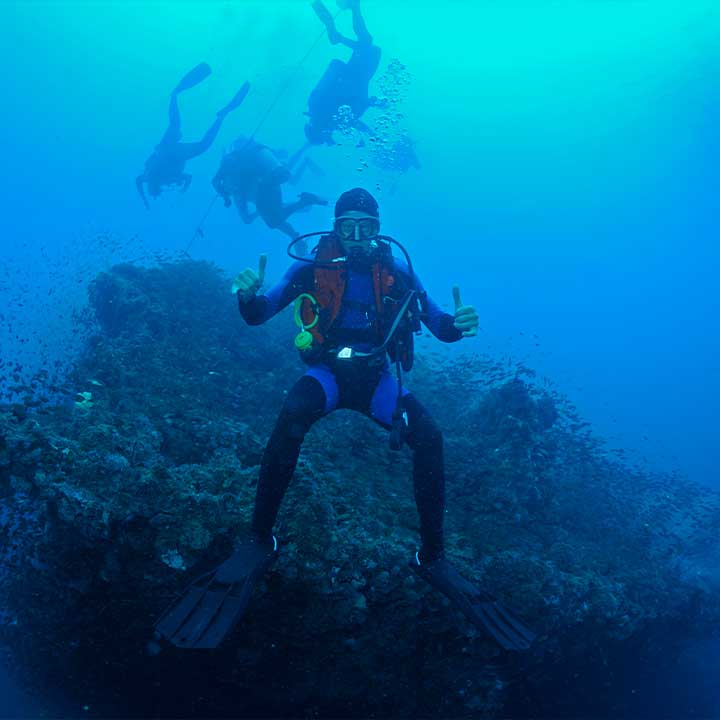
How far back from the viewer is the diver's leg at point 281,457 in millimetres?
3299

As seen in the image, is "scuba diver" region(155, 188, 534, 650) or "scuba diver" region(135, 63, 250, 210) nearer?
"scuba diver" region(155, 188, 534, 650)

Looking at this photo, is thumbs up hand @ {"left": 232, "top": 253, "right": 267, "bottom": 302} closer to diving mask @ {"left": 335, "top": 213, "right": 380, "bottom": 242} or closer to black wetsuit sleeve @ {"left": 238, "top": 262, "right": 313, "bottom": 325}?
black wetsuit sleeve @ {"left": 238, "top": 262, "right": 313, "bottom": 325}

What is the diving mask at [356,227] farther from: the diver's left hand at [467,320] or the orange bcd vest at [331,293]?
the diver's left hand at [467,320]

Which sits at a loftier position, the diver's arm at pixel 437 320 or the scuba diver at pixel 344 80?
the scuba diver at pixel 344 80

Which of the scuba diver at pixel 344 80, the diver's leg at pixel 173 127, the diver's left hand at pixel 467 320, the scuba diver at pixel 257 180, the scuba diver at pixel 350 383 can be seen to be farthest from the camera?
the scuba diver at pixel 344 80

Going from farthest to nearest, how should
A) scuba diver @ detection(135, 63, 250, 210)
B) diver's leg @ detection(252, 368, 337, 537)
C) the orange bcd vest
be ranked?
scuba diver @ detection(135, 63, 250, 210)
the orange bcd vest
diver's leg @ detection(252, 368, 337, 537)

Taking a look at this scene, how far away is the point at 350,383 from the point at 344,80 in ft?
53.3

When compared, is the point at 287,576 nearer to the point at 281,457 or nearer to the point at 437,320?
the point at 281,457

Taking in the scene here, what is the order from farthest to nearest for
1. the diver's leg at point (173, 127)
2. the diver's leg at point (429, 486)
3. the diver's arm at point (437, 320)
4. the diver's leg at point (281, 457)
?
the diver's leg at point (173, 127)
the diver's arm at point (437, 320)
the diver's leg at point (429, 486)
the diver's leg at point (281, 457)

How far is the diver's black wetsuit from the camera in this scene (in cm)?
335

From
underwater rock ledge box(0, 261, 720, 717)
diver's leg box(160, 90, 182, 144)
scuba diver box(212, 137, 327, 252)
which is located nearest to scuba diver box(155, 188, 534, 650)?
underwater rock ledge box(0, 261, 720, 717)

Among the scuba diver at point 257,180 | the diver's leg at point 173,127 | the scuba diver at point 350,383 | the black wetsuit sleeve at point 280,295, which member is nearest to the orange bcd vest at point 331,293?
the scuba diver at point 350,383

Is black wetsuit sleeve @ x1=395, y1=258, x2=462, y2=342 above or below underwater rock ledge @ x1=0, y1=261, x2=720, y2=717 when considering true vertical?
above

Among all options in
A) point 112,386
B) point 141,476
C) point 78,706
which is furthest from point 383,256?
point 78,706
